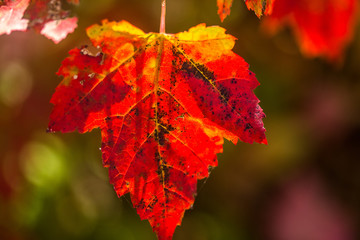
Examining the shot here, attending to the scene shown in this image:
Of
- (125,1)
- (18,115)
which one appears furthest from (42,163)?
(125,1)

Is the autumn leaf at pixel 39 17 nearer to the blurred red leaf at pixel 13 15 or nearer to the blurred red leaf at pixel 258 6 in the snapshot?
the blurred red leaf at pixel 13 15

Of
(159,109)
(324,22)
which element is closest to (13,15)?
(159,109)

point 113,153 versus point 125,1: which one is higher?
point 125,1

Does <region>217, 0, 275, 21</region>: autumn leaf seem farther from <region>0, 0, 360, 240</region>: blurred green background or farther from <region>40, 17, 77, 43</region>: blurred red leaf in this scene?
<region>0, 0, 360, 240</region>: blurred green background

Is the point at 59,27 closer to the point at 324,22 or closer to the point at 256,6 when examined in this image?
the point at 256,6

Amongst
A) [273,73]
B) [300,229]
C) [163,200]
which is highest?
[273,73]

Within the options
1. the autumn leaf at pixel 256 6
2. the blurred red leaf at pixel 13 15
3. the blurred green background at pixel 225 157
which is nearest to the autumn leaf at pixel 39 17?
the blurred red leaf at pixel 13 15

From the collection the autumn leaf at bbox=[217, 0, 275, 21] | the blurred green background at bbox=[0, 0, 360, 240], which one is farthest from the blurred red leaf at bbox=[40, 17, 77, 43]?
the blurred green background at bbox=[0, 0, 360, 240]

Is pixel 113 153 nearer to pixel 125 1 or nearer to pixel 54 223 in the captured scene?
pixel 54 223
